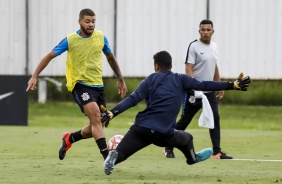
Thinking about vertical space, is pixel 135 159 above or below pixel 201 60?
below

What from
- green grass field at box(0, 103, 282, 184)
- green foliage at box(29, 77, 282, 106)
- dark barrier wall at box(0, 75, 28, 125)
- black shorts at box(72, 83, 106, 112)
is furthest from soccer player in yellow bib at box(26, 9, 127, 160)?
green foliage at box(29, 77, 282, 106)

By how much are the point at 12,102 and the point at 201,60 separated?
8.15m

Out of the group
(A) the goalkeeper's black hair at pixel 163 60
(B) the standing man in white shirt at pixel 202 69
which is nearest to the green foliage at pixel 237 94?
(B) the standing man in white shirt at pixel 202 69

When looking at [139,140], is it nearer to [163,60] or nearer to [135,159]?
[163,60]

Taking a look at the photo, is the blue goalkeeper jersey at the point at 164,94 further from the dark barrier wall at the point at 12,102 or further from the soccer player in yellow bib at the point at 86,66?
the dark barrier wall at the point at 12,102

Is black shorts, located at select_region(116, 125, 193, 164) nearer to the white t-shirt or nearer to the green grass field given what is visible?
the green grass field

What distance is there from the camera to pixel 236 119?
24.4 meters

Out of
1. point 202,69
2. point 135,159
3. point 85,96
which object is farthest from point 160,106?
point 202,69

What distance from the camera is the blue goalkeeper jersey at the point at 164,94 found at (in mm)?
10945

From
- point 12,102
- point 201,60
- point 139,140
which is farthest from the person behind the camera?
point 12,102

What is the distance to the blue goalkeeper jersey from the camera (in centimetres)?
1095

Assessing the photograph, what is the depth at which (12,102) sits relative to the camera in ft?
70.8

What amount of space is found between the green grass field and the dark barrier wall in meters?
0.50

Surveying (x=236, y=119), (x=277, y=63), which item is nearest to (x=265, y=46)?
(x=277, y=63)
